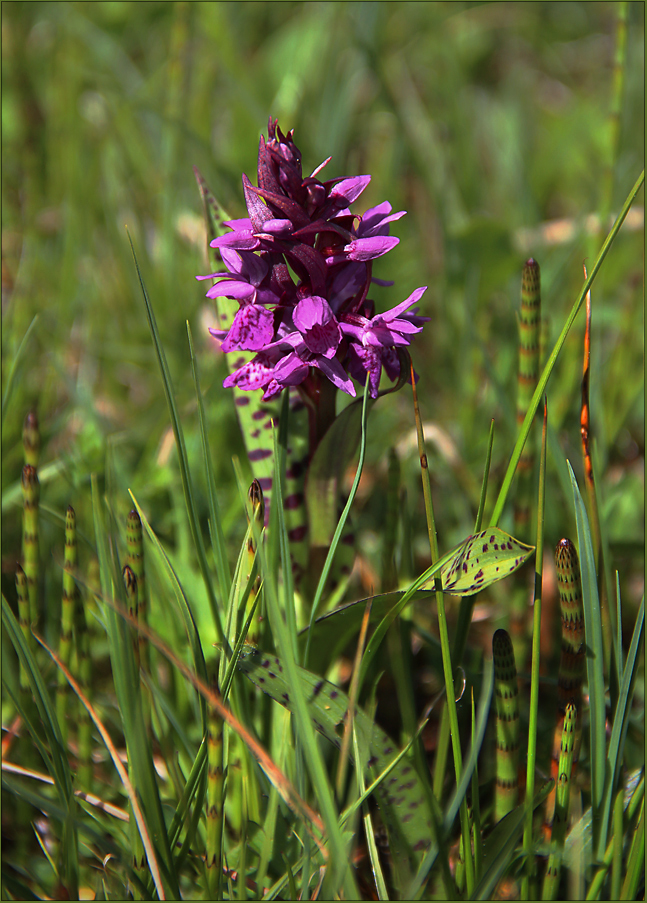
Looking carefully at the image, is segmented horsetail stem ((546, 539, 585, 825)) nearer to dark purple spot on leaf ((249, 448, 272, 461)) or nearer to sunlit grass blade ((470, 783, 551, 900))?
sunlit grass blade ((470, 783, 551, 900))

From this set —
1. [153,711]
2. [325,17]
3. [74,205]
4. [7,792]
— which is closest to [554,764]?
[153,711]

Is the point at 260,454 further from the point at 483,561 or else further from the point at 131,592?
the point at 483,561

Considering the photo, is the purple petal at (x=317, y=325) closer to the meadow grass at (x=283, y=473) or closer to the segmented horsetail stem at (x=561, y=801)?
the meadow grass at (x=283, y=473)

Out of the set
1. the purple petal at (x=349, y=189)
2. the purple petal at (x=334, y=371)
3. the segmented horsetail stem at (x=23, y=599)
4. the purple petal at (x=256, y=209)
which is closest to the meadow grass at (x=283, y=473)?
the segmented horsetail stem at (x=23, y=599)

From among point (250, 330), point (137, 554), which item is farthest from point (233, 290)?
point (137, 554)

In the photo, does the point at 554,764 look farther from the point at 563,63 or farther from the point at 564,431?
the point at 563,63

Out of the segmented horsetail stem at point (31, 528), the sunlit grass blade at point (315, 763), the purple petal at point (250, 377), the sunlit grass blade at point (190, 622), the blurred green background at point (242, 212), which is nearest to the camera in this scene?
the sunlit grass blade at point (315, 763)
